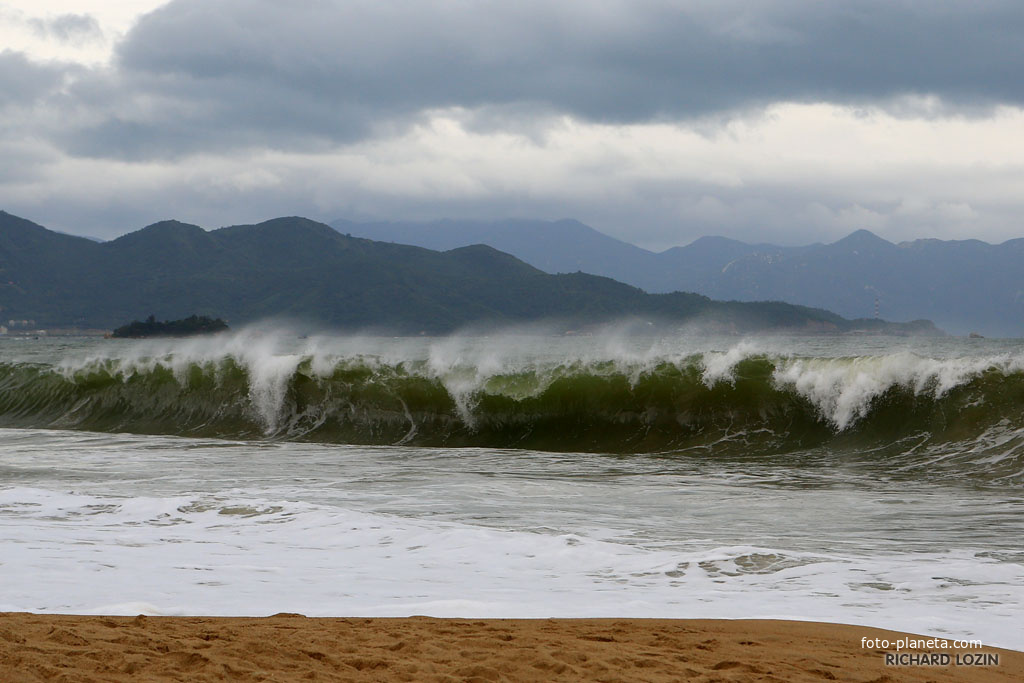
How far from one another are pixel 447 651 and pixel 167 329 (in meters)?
161

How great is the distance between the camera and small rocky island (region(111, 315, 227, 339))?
510 feet

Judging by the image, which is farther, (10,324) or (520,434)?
(10,324)

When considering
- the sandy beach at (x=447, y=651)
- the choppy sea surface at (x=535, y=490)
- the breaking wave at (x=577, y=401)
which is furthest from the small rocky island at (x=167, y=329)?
the sandy beach at (x=447, y=651)

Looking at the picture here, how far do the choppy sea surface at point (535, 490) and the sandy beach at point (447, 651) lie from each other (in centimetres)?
51

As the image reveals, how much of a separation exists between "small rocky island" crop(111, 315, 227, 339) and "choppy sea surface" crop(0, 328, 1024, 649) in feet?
436

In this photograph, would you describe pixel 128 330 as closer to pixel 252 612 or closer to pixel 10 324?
pixel 10 324

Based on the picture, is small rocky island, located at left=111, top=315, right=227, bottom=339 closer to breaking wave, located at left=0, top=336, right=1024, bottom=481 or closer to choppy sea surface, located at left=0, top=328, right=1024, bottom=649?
breaking wave, located at left=0, top=336, right=1024, bottom=481

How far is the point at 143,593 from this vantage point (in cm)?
696

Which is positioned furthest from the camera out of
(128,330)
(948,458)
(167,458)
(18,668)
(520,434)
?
(128,330)

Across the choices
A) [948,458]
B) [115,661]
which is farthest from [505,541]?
[948,458]

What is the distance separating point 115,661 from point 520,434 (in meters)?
16.4

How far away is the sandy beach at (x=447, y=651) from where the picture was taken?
4910 mm

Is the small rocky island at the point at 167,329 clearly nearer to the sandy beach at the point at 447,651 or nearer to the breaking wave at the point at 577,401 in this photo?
the breaking wave at the point at 577,401

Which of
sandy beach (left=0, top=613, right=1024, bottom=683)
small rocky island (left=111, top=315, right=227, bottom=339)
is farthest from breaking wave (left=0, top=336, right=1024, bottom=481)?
small rocky island (left=111, top=315, right=227, bottom=339)
